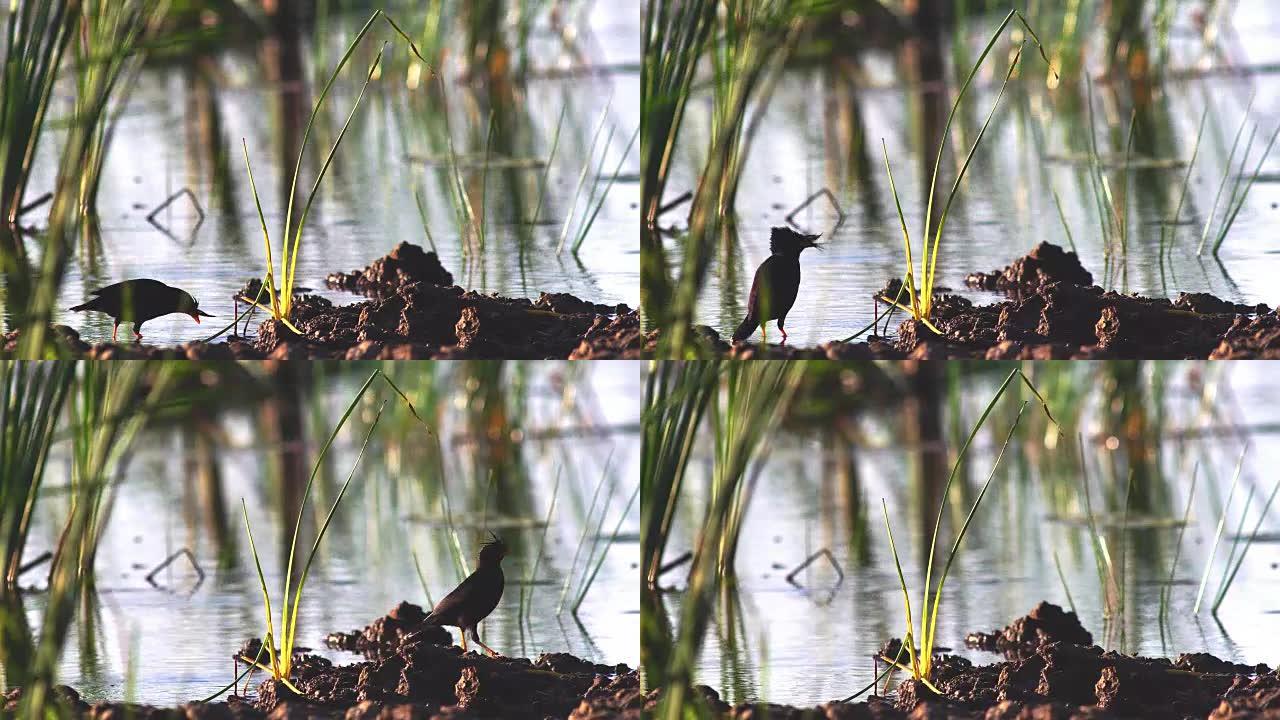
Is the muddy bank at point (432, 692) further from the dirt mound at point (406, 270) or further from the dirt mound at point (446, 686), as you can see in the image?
the dirt mound at point (406, 270)

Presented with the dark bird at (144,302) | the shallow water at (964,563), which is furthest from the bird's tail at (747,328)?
the dark bird at (144,302)

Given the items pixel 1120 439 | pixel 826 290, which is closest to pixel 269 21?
pixel 1120 439

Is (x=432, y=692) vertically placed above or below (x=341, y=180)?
below

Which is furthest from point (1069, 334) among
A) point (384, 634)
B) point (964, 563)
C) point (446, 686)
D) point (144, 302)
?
point (144, 302)

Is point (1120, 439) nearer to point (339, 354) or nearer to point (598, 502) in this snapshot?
point (598, 502)

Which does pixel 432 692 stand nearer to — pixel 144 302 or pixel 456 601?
pixel 456 601
